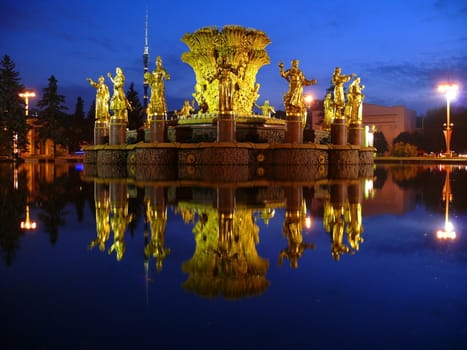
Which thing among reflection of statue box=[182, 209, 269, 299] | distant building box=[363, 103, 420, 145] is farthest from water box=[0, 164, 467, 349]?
distant building box=[363, 103, 420, 145]

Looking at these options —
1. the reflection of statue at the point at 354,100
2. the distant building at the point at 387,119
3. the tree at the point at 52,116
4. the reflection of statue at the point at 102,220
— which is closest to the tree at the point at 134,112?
the tree at the point at 52,116

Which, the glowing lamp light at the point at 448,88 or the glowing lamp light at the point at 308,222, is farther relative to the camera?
the glowing lamp light at the point at 448,88

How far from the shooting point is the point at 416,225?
589cm

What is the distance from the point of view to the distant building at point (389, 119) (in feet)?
214

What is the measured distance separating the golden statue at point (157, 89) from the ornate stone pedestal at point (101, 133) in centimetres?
545

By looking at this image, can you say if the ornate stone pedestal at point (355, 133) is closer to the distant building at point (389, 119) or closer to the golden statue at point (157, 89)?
the golden statue at point (157, 89)

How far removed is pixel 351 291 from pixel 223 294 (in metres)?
0.75

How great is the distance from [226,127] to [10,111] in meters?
33.1

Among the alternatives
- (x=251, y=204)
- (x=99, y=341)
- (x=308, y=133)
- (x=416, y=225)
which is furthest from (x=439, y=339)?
(x=308, y=133)

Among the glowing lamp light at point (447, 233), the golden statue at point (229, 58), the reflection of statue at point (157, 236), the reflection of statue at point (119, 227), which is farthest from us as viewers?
the golden statue at point (229, 58)

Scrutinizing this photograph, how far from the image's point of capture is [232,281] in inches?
123

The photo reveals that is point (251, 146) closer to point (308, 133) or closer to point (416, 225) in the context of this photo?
point (308, 133)

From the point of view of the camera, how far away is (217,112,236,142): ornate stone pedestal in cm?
1681

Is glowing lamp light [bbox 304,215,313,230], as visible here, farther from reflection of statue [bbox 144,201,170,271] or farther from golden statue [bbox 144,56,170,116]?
golden statue [bbox 144,56,170,116]
